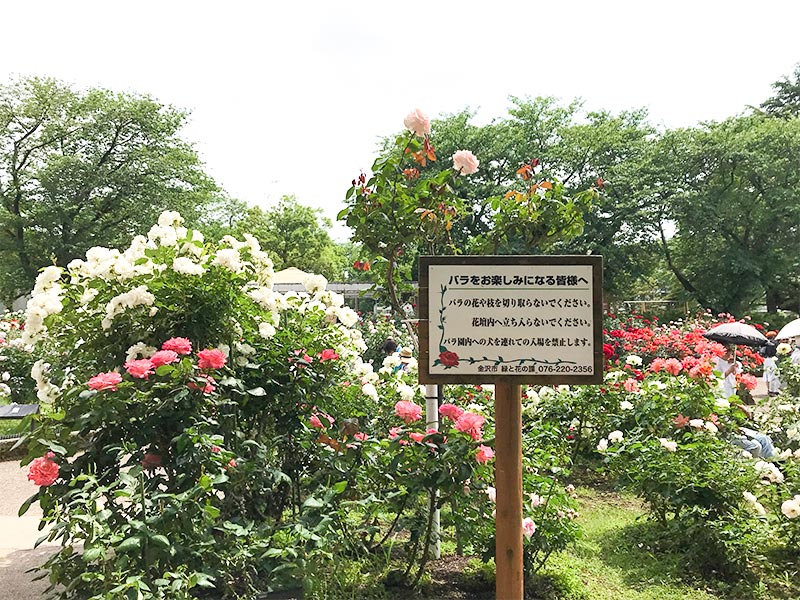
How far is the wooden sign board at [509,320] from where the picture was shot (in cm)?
260

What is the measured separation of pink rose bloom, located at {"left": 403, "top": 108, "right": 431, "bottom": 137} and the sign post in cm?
109

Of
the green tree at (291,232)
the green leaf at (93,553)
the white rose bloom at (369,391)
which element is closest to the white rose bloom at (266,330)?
the white rose bloom at (369,391)

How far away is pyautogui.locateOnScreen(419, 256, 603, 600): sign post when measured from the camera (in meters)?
2.60

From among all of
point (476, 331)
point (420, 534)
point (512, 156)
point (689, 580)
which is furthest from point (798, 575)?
point (512, 156)

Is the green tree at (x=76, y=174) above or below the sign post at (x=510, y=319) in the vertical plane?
above

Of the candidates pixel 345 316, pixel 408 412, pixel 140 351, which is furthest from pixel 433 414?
pixel 140 351

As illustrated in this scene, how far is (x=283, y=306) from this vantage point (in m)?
3.90

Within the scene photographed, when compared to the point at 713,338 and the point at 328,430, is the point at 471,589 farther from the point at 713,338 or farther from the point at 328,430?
the point at 713,338

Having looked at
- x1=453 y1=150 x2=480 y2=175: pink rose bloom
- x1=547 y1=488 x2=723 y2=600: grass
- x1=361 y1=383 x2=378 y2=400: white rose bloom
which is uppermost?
x1=453 y1=150 x2=480 y2=175: pink rose bloom

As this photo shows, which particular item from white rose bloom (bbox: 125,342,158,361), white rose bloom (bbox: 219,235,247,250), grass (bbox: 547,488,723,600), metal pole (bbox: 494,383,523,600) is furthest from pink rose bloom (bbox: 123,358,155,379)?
grass (bbox: 547,488,723,600)

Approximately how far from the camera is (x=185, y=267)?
3.33 metres

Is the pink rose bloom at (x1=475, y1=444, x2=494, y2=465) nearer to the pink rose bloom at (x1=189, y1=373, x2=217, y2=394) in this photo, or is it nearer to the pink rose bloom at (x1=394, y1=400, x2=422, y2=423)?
the pink rose bloom at (x1=394, y1=400, x2=422, y2=423)

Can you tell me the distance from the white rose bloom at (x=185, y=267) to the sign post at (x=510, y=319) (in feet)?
4.35

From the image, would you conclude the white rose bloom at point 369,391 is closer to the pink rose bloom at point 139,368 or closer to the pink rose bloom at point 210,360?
the pink rose bloom at point 210,360
